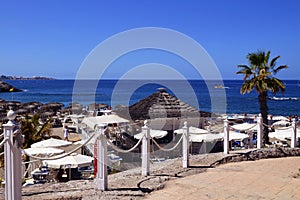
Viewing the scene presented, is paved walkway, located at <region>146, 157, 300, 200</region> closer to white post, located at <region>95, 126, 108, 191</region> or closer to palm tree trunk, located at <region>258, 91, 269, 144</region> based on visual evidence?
white post, located at <region>95, 126, 108, 191</region>

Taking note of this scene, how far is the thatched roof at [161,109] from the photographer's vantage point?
15.7 metres

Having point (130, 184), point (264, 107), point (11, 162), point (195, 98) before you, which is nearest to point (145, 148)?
point (130, 184)

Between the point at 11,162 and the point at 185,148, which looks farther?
the point at 185,148

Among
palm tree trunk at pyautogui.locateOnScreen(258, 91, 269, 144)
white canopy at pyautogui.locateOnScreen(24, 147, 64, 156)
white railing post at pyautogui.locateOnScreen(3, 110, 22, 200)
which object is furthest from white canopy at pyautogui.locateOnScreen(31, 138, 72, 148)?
palm tree trunk at pyautogui.locateOnScreen(258, 91, 269, 144)

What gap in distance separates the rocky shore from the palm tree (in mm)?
7116

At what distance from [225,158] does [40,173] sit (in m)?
6.40

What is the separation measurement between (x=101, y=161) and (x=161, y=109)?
32.9ft

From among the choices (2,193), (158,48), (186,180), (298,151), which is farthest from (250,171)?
(158,48)

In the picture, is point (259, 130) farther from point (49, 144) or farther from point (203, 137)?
point (49, 144)

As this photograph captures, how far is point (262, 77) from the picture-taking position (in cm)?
1531

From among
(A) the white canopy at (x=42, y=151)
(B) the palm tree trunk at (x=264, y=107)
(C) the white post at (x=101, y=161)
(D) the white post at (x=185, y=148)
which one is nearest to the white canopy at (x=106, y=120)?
(A) the white canopy at (x=42, y=151)

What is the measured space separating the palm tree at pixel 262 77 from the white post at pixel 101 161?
36.1ft

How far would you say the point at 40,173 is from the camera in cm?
1111

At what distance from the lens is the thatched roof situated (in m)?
15.7
